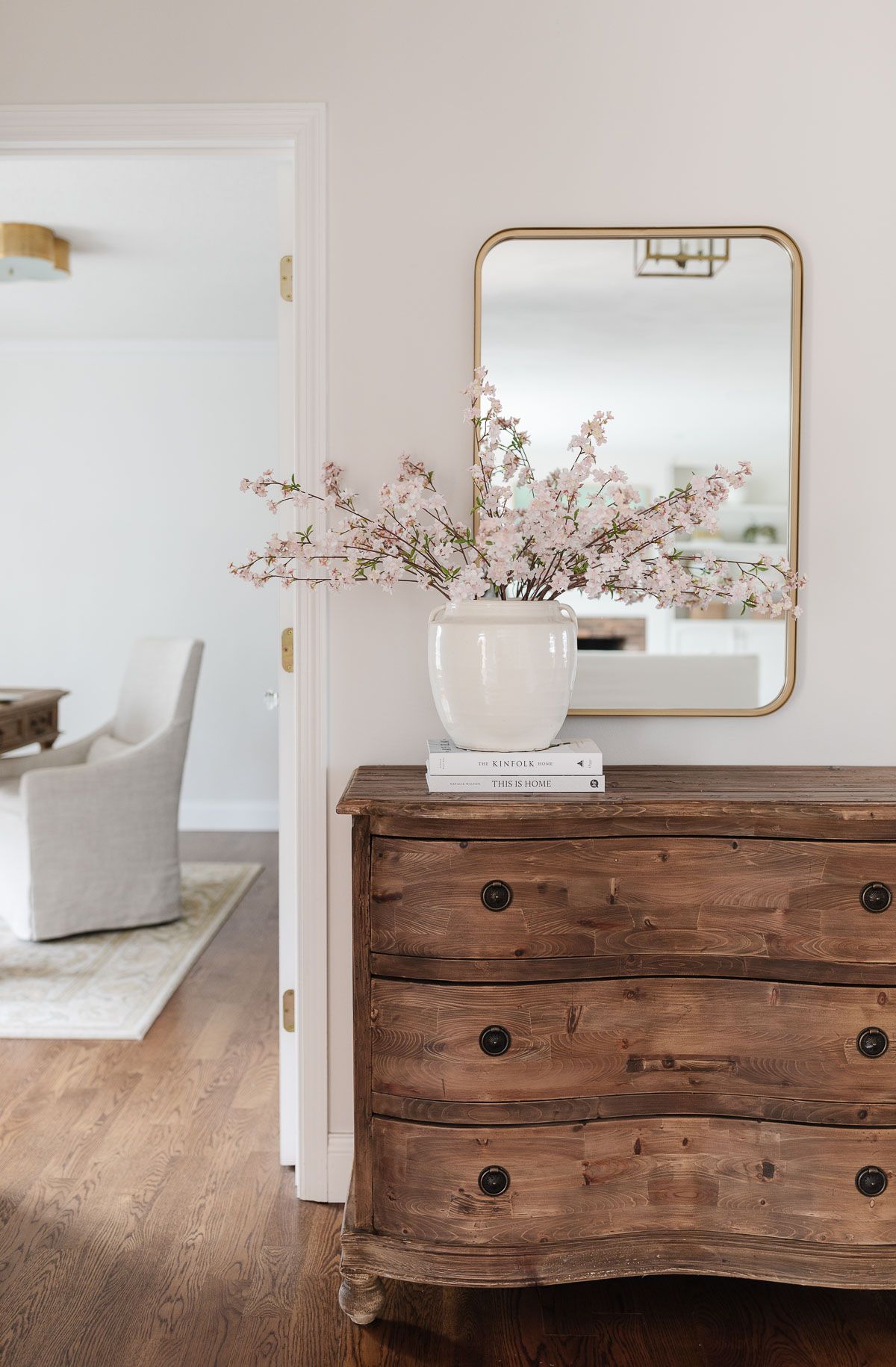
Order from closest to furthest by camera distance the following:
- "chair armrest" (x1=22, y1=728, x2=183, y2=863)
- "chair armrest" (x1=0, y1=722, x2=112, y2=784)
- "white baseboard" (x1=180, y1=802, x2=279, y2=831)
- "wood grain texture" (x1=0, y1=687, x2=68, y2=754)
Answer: "chair armrest" (x1=22, y1=728, x2=183, y2=863)
"wood grain texture" (x1=0, y1=687, x2=68, y2=754)
"chair armrest" (x1=0, y1=722, x2=112, y2=784)
"white baseboard" (x1=180, y1=802, x2=279, y2=831)

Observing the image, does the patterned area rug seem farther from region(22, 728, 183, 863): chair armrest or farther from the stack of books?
the stack of books

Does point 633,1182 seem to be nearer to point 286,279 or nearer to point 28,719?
point 286,279

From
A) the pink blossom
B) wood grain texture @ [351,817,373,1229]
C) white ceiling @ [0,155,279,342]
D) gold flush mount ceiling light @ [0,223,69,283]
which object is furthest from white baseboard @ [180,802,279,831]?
wood grain texture @ [351,817,373,1229]

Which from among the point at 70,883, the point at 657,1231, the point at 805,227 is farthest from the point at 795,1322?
the point at 70,883

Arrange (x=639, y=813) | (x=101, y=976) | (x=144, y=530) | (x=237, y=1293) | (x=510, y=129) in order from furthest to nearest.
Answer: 1. (x=144, y=530)
2. (x=101, y=976)
3. (x=510, y=129)
4. (x=237, y=1293)
5. (x=639, y=813)

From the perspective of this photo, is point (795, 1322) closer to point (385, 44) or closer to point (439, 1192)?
point (439, 1192)

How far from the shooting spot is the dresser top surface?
1.59 metres

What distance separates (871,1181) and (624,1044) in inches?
18.3

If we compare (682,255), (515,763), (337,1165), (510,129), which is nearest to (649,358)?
(682,255)

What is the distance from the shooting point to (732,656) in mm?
2035

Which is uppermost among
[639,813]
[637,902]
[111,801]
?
[639,813]

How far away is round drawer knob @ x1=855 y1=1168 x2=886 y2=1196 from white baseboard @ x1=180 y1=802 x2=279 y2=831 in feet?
13.9

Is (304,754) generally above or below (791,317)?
below

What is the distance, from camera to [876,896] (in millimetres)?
1629
